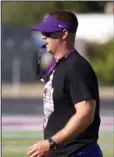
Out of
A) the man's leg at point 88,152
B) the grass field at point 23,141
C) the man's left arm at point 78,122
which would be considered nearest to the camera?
the man's left arm at point 78,122

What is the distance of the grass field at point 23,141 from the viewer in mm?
10609

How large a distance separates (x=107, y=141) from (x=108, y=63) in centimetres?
1985

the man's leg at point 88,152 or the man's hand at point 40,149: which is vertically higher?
the man's hand at point 40,149

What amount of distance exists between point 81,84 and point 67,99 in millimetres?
158

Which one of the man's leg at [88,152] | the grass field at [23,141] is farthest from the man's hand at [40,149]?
the grass field at [23,141]

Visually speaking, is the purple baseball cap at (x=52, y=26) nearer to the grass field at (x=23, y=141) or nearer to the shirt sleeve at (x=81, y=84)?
the shirt sleeve at (x=81, y=84)

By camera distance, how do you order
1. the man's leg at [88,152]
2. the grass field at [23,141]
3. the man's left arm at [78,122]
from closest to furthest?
the man's left arm at [78,122] < the man's leg at [88,152] < the grass field at [23,141]

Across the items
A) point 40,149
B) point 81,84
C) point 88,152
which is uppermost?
point 81,84

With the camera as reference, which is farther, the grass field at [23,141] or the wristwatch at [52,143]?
the grass field at [23,141]

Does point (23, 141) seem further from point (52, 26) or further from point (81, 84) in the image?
point (81, 84)

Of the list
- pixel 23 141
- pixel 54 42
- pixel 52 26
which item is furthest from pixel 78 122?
pixel 23 141

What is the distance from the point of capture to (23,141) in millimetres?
11969

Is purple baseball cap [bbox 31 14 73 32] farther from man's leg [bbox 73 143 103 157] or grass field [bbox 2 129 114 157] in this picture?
grass field [bbox 2 129 114 157]

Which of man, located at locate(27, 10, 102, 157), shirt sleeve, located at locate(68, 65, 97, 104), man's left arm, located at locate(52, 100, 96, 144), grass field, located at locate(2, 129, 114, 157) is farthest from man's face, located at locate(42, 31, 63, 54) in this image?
grass field, located at locate(2, 129, 114, 157)
